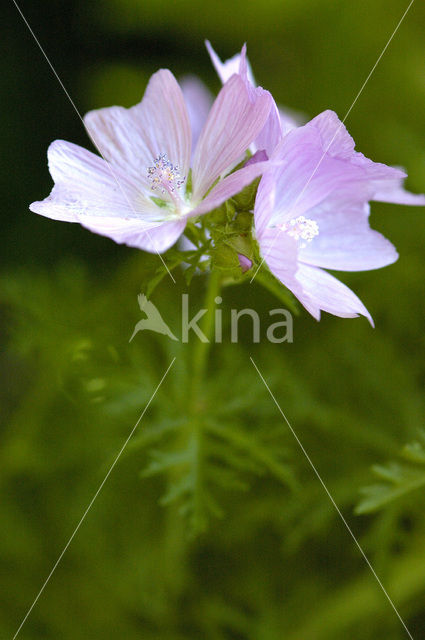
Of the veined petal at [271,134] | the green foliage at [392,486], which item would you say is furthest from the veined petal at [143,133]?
Result: the green foliage at [392,486]

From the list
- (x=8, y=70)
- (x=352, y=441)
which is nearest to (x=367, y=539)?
(x=352, y=441)

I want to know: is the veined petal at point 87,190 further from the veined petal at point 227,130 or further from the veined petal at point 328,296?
the veined petal at point 328,296

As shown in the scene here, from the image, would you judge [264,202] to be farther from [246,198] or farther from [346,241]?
[346,241]

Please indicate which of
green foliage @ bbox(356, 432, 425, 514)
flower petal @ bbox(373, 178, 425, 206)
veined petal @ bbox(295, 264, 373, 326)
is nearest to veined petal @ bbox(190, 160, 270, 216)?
veined petal @ bbox(295, 264, 373, 326)

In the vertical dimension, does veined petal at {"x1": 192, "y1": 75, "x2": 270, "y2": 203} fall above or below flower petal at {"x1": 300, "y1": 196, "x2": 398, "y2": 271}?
above

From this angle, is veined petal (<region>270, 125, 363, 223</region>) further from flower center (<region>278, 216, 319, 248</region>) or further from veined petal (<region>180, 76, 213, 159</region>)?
veined petal (<region>180, 76, 213, 159</region>)

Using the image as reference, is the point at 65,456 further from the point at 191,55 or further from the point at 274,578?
the point at 191,55

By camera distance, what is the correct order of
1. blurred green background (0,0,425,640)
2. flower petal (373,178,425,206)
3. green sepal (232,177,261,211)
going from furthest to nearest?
1. blurred green background (0,0,425,640)
2. flower petal (373,178,425,206)
3. green sepal (232,177,261,211)

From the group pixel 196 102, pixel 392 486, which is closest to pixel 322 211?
pixel 392 486
